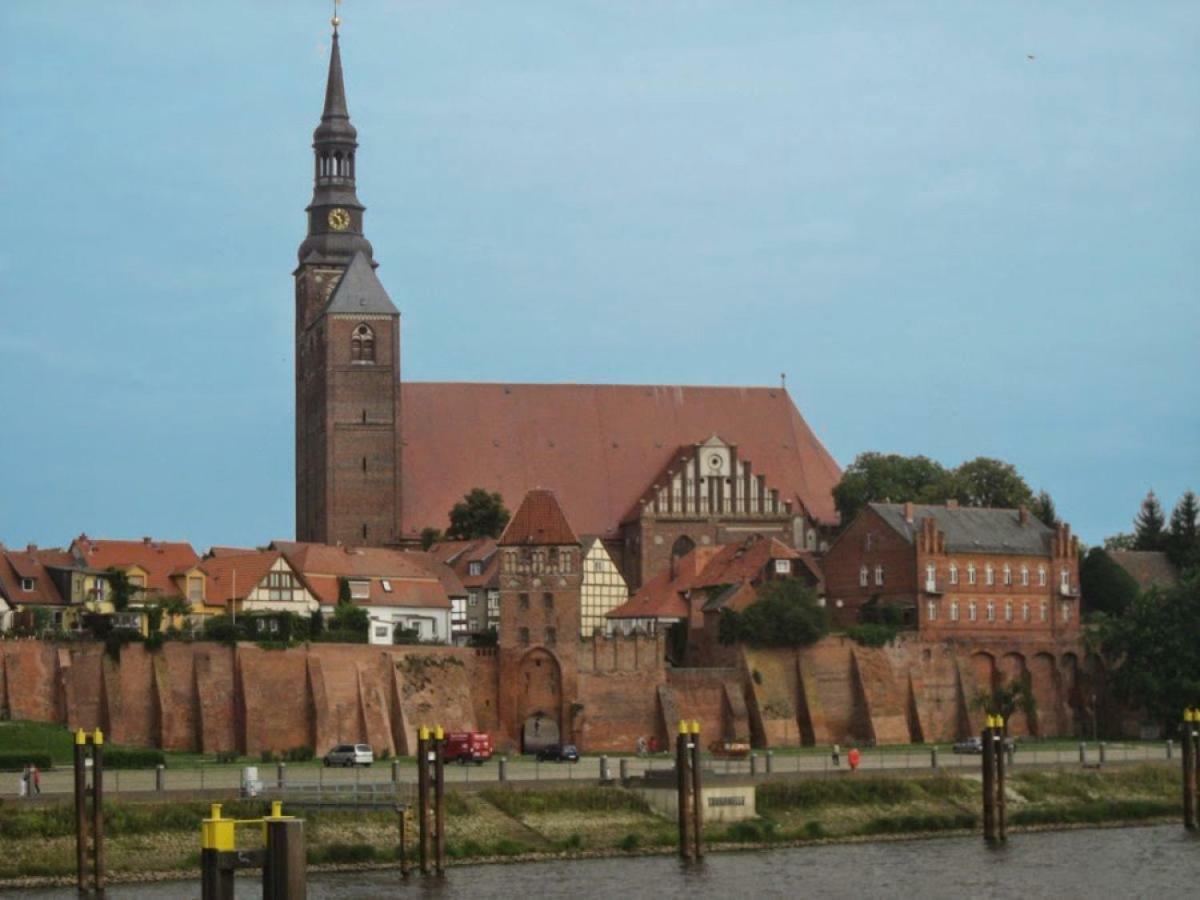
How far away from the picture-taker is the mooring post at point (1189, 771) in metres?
69.9

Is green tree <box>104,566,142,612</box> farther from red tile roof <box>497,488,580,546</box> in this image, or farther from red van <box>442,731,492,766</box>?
red van <box>442,731,492,766</box>

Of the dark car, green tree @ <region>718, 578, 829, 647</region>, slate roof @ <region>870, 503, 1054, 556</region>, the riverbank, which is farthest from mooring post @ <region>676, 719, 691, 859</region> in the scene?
slate roof @ <region>870, 503, 1054, 556</region>

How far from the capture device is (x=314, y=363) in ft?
374

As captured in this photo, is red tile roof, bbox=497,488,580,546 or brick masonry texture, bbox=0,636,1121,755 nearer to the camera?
brick masonry texture, bbox=0,636,1121,755

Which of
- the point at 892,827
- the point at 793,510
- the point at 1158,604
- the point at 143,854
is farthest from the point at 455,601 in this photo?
the point at 143,854

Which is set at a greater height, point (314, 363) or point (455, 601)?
point (314, 363)

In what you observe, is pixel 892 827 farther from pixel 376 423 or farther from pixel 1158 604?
pixel 376 423

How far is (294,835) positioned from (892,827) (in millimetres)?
40112

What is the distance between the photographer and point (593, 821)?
63.4 m

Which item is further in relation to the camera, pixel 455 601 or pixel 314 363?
pixel 314 363

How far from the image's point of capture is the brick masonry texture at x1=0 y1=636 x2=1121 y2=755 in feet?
262

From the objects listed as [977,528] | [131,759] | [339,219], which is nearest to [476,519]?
[339,219]

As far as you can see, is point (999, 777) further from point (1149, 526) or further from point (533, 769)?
point (1149, 526)

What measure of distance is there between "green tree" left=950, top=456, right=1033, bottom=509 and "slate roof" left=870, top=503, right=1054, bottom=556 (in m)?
13.0
